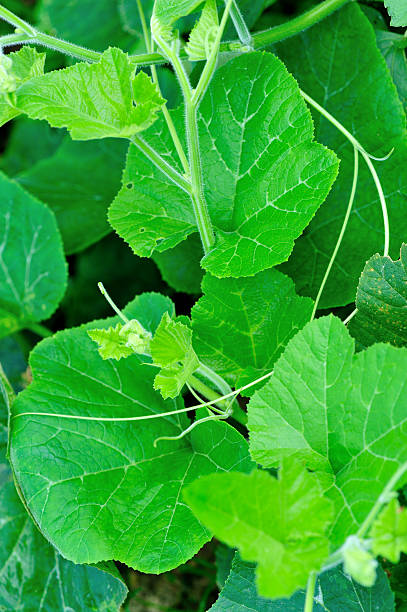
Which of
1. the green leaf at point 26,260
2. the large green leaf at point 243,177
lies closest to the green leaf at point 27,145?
the green leaf at point 26,260

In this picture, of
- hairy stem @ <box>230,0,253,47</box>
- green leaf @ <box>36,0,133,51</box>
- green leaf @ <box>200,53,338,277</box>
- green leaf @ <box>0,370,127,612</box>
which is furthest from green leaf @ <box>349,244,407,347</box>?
green leaf @ <box>36,0,133,51</box>

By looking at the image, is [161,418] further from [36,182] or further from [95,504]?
[36,182]

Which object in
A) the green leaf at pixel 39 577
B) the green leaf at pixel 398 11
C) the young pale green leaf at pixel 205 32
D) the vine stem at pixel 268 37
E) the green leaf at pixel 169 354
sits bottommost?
the green leaf at pixel 39 577

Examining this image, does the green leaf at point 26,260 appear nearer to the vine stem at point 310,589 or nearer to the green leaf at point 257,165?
the green leaf at point 257,165

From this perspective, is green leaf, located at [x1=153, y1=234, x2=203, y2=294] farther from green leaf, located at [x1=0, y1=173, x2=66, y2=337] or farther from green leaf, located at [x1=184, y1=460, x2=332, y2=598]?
green leaf, located at [x1=184, y1=460, x2=332, y2=598]

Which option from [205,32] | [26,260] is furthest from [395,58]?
[26,260]

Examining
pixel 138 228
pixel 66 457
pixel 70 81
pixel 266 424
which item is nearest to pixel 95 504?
pixel 66 457
